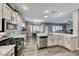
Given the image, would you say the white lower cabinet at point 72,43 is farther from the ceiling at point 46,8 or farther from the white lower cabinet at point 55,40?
the ceiling at point 46,8

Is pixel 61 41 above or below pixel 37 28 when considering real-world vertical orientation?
below

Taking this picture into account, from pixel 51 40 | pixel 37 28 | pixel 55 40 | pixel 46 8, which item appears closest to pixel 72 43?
pixel 55 40

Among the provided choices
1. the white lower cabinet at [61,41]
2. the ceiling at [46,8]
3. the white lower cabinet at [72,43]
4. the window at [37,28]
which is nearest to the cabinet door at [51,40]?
the white lower cabinet at [61,41]

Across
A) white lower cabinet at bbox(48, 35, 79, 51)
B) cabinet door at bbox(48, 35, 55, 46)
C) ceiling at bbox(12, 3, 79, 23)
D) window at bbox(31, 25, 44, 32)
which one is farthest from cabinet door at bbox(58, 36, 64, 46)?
window at bbox(31, 25, 44, 32)

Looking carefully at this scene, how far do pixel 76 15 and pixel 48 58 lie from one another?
Answer: 329 cm

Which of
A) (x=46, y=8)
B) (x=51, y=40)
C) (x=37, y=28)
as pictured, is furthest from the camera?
(x=37, y=28)

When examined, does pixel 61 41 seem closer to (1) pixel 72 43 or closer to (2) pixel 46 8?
(1) pixel 72 43

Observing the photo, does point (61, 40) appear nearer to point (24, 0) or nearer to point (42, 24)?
point (24, 0)

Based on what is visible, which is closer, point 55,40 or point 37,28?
point 55,40

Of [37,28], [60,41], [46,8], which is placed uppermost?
[46,8]

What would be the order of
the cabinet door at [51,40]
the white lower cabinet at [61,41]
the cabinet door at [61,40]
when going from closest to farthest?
the white lower cabinet at [61,41], the cabinet door at [51,40], the cabinet door at [61,40]

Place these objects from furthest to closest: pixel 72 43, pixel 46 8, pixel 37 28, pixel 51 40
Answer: pixel 37 28, pixel 51 40, pixel 46 8, pixel 72 43

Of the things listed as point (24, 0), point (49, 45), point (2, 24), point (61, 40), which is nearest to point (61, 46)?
point (61, 40)

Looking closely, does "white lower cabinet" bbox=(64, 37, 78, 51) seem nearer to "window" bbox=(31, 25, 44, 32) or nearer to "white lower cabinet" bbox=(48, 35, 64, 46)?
"white lower cabinet" bbox=(48, 35, 64, 46)
